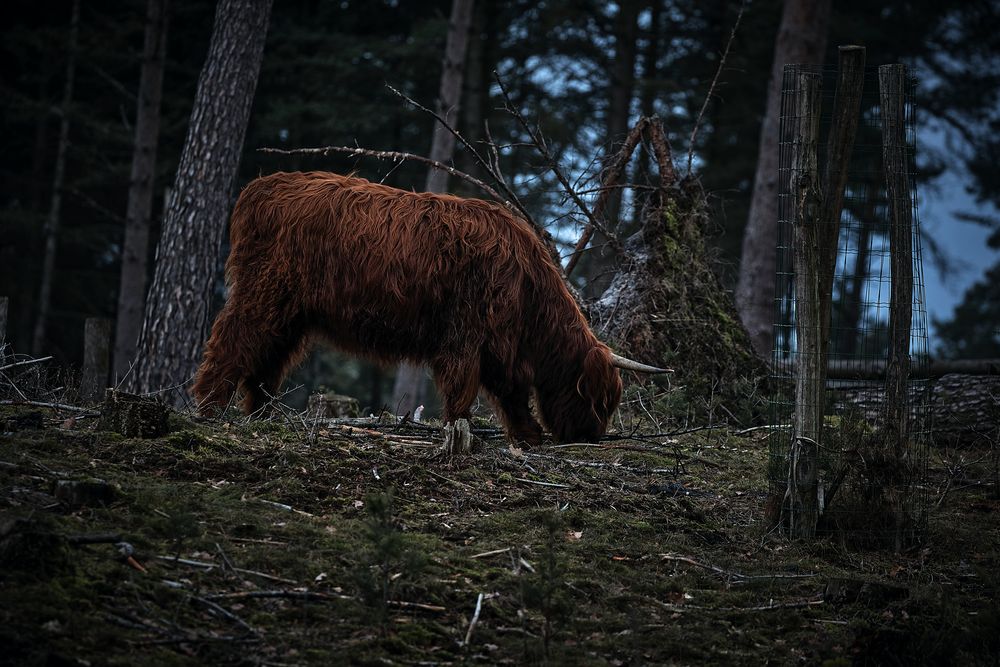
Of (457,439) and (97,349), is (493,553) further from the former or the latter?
(97,349)

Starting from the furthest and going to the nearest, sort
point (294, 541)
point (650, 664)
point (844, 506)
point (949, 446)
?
point (949, 446) < point (844, 506) < point (294, 541) < point (650, 664)

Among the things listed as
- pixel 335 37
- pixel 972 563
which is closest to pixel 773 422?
pixel 972 563

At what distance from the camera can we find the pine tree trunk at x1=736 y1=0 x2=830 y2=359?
13.0 metres

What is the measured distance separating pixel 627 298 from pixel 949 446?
9.90 ft

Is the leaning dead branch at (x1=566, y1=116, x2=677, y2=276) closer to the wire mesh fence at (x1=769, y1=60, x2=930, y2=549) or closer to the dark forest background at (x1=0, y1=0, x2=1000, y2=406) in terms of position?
the wire mesh fence at (x1=769, y1=60, x2=930, y2=549)

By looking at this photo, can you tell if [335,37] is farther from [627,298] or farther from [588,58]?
[627,298]

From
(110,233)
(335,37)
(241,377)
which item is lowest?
(241,377)

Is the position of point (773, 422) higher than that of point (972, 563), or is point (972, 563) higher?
point (773, 422)

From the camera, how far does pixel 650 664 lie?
3.54 meters

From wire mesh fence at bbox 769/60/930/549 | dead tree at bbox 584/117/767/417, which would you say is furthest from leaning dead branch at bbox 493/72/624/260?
wire mesh fence at bbox 769/60/930/549

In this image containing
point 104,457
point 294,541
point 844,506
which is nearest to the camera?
point 294,541

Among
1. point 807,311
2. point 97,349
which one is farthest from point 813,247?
point 97,349

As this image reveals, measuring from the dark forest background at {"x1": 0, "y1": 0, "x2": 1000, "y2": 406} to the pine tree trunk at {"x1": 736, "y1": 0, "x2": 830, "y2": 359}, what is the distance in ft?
15.4

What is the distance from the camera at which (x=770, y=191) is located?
13.6 meters
